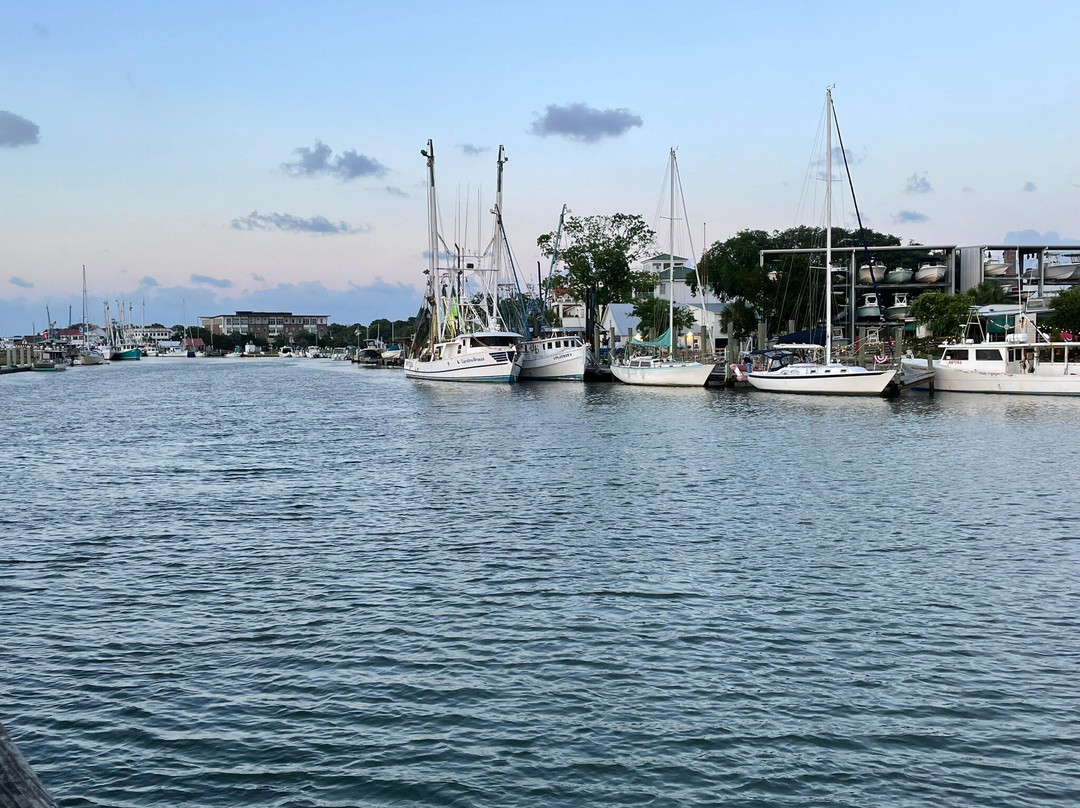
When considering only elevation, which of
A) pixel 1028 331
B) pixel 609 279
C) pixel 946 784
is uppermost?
pixel 609 279

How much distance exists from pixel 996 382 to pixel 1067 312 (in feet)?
57.9

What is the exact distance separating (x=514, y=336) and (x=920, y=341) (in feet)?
116

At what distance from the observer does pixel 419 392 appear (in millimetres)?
83188

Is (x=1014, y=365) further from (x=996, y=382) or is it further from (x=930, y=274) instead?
(x=930, y=274)

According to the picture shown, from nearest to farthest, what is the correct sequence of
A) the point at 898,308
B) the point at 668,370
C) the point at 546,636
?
the point at 546,636 < the point at 668,370 < the point at 898,308

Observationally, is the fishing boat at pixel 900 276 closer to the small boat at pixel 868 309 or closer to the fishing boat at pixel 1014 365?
the small boat at pixel 868 309

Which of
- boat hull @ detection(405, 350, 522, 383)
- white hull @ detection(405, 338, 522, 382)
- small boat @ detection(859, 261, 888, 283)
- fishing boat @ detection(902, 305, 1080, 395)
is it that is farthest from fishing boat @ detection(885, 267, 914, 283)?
boat hull @ detection(405, 350, 522, 383)

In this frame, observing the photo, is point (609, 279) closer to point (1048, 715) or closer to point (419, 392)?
point (419, 392)

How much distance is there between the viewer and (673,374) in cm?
8138

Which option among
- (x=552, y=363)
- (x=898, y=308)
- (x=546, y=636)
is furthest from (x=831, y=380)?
(x=546, y=636)

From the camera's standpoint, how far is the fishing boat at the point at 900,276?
110500mm

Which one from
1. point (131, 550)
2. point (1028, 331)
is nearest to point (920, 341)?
point (1028, 331)

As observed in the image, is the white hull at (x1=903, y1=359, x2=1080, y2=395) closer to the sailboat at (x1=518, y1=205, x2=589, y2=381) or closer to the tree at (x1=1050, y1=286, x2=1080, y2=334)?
the tree at (x1=1050, y1=286, x2=1080, y2=334)

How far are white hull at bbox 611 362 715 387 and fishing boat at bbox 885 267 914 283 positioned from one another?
40.8 meters
